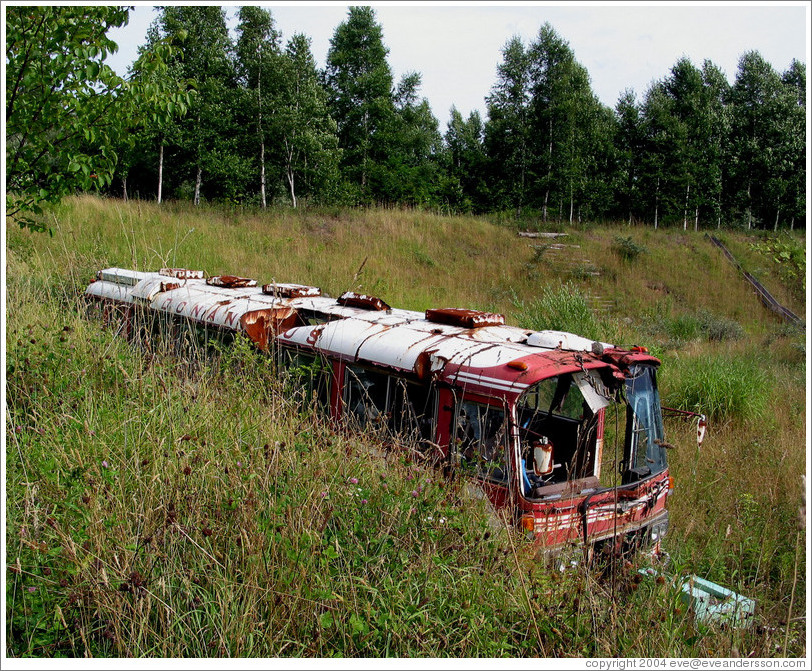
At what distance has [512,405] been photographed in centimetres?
430

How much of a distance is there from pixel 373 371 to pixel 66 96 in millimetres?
3408

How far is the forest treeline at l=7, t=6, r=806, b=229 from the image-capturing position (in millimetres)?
24234

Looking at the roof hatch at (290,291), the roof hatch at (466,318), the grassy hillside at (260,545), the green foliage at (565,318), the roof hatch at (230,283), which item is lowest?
the grassy hillside at (260,545)

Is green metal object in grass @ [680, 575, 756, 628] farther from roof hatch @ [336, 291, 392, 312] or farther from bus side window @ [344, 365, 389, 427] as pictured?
roof hatch @ [336, 291, 392, 312]

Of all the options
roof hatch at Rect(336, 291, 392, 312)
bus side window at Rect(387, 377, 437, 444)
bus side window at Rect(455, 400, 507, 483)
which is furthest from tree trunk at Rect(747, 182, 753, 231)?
bus side window at Rect(455, 400, 507, 483)

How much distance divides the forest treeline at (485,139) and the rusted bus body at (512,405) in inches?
756

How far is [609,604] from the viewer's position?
9.88 ft

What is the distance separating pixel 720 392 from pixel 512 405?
5.98m

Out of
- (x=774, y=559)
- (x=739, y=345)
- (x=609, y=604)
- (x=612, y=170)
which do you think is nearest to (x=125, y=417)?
(x=609, y=604)

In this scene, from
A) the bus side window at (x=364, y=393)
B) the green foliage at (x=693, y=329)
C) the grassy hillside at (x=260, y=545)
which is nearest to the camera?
the grassy hillside at (x=260, y=545)

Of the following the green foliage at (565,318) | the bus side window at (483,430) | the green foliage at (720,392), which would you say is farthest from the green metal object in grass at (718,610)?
the green foliage at (565,318)

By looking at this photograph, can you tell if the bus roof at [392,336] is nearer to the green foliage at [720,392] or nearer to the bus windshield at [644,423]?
the bus windshield at [644,423]

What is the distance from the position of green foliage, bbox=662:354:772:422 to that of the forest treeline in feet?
53.5

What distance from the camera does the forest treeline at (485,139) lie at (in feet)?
79.5
